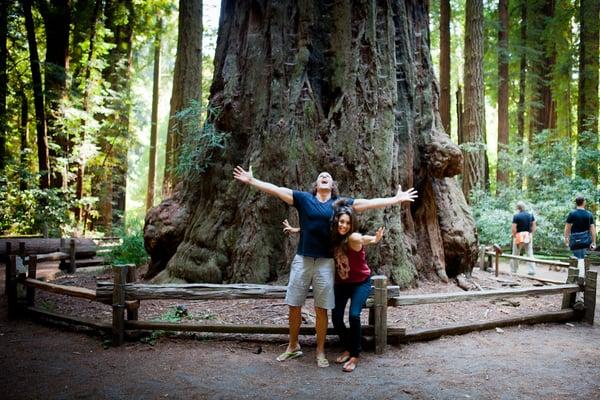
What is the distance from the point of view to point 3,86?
1670 cm

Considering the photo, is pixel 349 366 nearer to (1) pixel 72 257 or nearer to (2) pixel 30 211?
(1) pixel 72 257

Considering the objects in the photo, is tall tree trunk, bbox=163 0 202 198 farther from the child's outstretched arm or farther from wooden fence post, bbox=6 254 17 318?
the child's outstretched arm

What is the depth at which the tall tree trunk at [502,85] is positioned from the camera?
19.8 meters

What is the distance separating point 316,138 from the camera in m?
7.83

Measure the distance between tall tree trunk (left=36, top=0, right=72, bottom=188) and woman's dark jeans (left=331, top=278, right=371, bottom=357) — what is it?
1623 cm

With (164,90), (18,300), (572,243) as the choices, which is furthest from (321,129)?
(164,90)

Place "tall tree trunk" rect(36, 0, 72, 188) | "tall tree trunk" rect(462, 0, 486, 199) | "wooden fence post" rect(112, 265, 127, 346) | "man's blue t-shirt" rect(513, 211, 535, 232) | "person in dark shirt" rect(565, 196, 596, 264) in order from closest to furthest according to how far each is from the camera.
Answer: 1. "wooden fence post" rect(112, 265, 127, 346)
2. "person in dark shirt" rect(565, 196, 596, 264)
3. "man's blue t-shirt" rect(513, 211, 535, 232)
4. "tall tree trunk" rect(462, 0, 486, 199)
5. "tall tree trunk" rect(36, 0, 72, 188)

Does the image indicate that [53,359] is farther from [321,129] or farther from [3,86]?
[3,86]

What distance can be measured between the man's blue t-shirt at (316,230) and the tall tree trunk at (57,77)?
52.5 ft

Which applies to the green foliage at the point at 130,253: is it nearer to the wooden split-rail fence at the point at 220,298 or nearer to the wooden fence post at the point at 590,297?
the wooden split-rail fence at the point at 220,298

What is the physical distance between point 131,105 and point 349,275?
60.7 ft

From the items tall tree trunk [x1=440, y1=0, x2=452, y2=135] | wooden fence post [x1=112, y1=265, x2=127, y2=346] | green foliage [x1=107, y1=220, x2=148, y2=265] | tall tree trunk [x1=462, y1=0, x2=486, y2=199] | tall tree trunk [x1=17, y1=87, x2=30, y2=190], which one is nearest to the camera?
wooden fence post [x1=112, y1=265, x2=127, y2=346]

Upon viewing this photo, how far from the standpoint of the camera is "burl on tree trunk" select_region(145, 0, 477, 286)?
7730 mm

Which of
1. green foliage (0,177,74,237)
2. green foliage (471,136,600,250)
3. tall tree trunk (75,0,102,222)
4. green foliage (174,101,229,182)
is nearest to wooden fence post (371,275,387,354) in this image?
green foliage (174,101,229,182)
